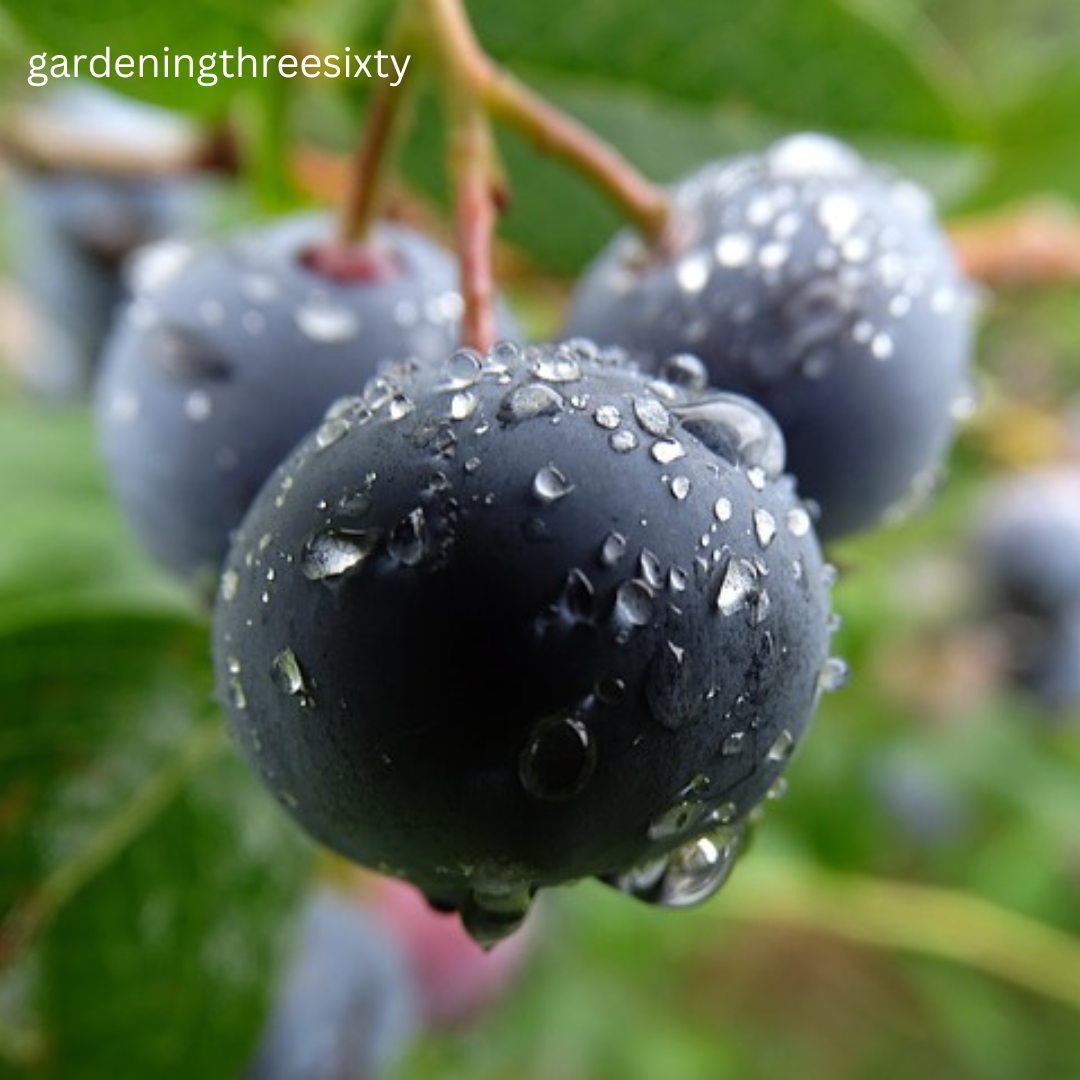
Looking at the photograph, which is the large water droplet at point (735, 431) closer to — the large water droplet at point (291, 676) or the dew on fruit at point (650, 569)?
the dew on fruit at point (650, 569)

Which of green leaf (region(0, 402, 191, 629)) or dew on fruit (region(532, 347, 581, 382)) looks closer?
dew on fruit (region(532, 347, 581, 382))

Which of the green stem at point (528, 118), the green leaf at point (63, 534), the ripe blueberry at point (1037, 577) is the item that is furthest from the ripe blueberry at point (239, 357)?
the ripe blueberry at point (1037, 577)

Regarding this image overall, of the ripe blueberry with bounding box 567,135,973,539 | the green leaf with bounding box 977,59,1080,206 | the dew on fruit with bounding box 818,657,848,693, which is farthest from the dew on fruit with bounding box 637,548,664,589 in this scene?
the green leaf with bounding box 977,59,1080,206

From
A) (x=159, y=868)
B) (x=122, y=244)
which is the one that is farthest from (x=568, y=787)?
(x=122, y=244)

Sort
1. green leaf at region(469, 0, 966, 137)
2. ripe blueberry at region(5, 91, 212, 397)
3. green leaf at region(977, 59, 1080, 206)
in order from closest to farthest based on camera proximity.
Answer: green leaf at region(469, 0, 966, 137) < green leaf at region(977, 59, 1080, 206) < ripe blueberry at region(5, 91, 212, 397)

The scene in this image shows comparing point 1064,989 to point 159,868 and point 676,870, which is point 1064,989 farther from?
point 676,870

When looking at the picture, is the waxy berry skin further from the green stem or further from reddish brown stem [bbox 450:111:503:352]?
the green stem
